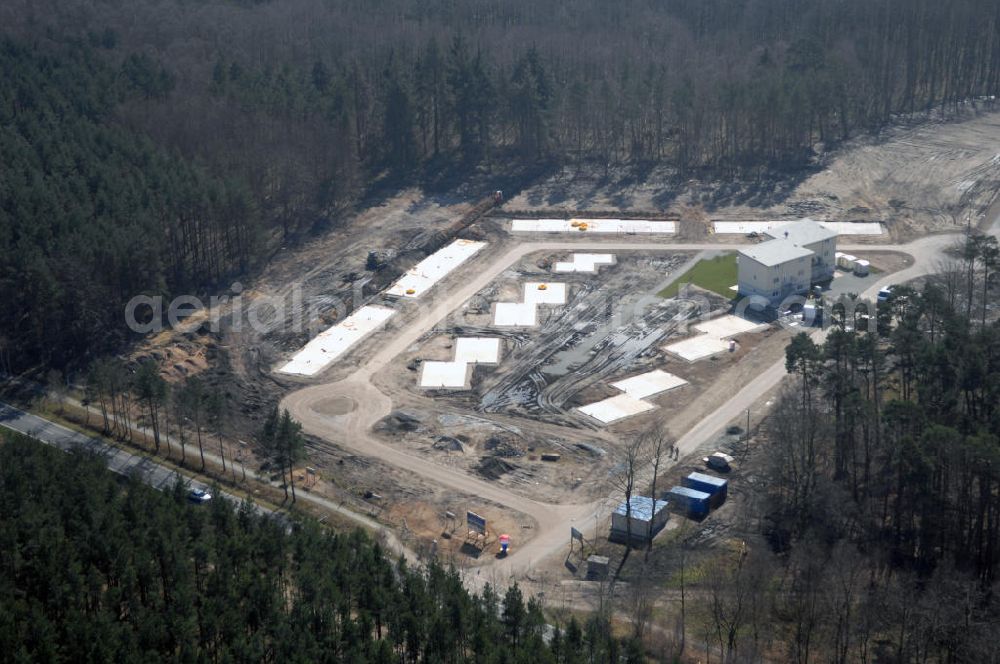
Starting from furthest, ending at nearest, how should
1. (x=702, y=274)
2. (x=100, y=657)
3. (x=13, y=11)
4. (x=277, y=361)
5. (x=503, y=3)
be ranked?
(x=503, y=3) → (x=13, y=11) → (x=702, y=274) → (x=277, y=361) → (x=100, y=657)

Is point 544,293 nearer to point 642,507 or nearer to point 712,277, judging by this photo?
point 712,277

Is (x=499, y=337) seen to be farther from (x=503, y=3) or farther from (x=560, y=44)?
(x=503, y=3)

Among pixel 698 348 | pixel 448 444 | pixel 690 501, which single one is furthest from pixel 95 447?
pixel 698 348

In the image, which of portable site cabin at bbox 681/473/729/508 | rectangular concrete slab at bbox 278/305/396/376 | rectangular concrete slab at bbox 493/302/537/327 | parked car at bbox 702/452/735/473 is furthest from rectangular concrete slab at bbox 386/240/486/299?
portable site cabin at bbox 681/473/729/508

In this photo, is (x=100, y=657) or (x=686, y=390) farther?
(x=686, y=390)

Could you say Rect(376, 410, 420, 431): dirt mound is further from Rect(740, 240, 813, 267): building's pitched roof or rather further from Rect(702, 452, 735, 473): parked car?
Rect(740, 240, 813, 267): building's pitched roof

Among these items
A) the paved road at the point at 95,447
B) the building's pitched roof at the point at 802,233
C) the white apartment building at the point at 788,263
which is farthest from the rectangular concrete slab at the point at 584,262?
the paved road at the point at 95,447

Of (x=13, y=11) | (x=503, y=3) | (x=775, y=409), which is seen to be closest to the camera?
(x=775, y=409)

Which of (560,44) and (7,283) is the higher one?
(560,44)

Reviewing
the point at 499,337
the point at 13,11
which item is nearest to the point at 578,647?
the point at 499,337
